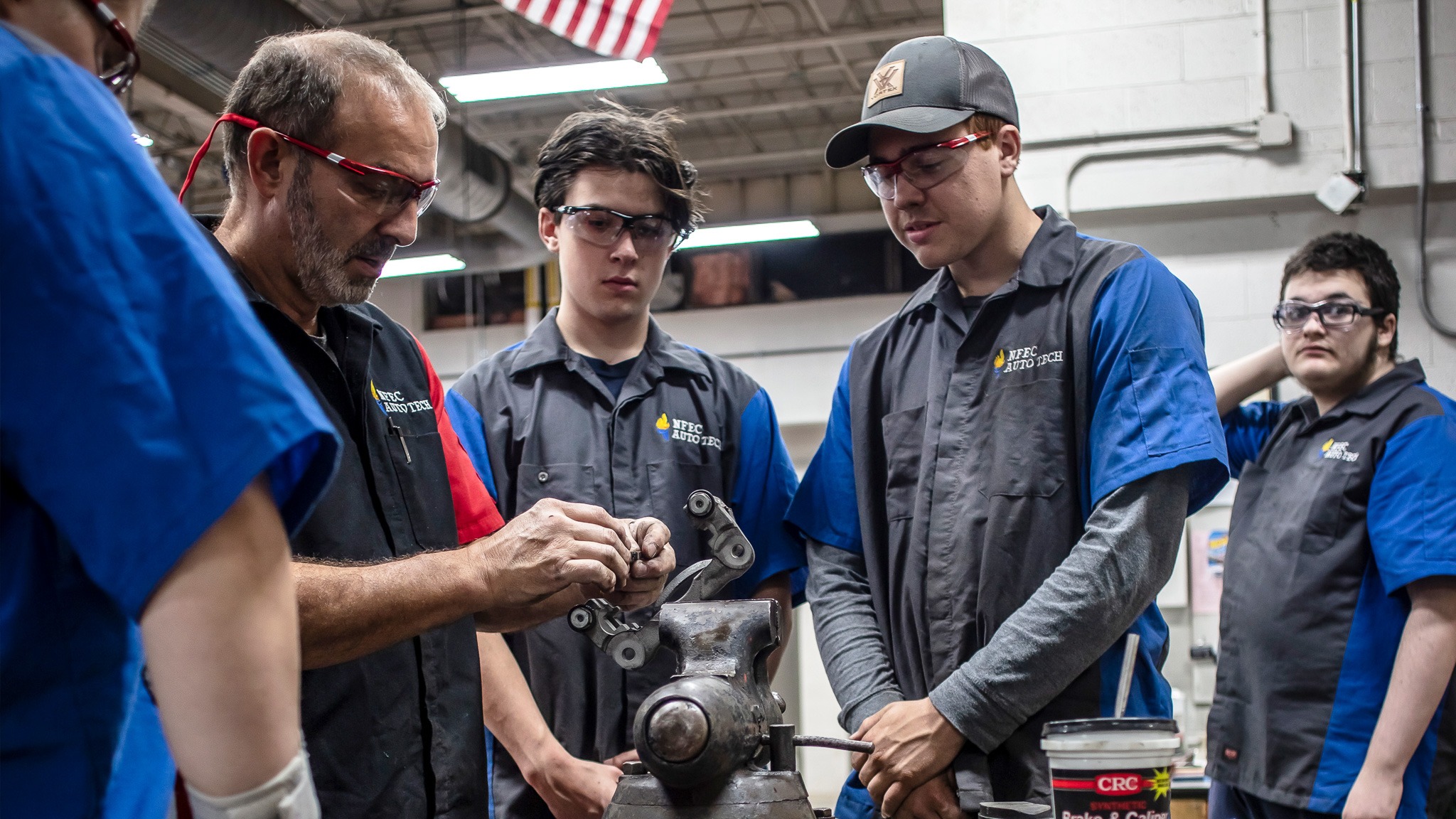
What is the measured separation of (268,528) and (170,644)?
0.09 metres

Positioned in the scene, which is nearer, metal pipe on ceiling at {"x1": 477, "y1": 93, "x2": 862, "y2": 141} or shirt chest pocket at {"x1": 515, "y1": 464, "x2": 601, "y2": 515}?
shirt chest pocket at {"x1": 515, "y1": 464, "x2": 601, "y2": 515}

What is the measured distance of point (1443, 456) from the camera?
269 centimetres

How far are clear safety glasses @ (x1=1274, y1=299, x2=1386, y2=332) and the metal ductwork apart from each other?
98.9 inches

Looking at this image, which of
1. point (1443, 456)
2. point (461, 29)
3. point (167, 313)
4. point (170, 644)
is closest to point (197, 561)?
point (170, 644)

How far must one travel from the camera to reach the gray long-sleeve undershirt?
1771mm

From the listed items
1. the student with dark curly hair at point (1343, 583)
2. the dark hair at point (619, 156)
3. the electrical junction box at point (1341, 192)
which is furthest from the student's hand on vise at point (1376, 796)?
the electrical junction box at point (1341, 192)

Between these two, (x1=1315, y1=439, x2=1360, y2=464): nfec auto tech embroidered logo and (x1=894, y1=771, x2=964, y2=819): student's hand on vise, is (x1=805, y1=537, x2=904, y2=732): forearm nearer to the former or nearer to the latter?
(x1=894, y1=771, x2=964, y2=819): student's hand on vise

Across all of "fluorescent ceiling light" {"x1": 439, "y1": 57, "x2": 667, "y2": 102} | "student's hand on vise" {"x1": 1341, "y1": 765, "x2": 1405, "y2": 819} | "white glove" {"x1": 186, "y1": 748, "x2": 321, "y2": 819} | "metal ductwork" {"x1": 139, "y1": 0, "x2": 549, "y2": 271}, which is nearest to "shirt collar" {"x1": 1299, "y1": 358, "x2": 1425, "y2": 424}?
"student's hand on vise" {"x1": 1341, "y1": 765, "x2": 1405, "y2": 819}

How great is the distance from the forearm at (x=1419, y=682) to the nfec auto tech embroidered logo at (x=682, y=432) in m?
1.58

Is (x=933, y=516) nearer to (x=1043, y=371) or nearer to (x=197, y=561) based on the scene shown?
(x=1043, y=371)

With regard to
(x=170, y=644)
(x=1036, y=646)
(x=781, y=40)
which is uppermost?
(x=781, y=40)

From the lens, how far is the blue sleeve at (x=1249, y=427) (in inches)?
129

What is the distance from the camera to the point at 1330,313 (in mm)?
2977

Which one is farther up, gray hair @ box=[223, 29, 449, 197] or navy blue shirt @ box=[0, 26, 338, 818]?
gray hair @ box=[223, 29, 449, 197]
